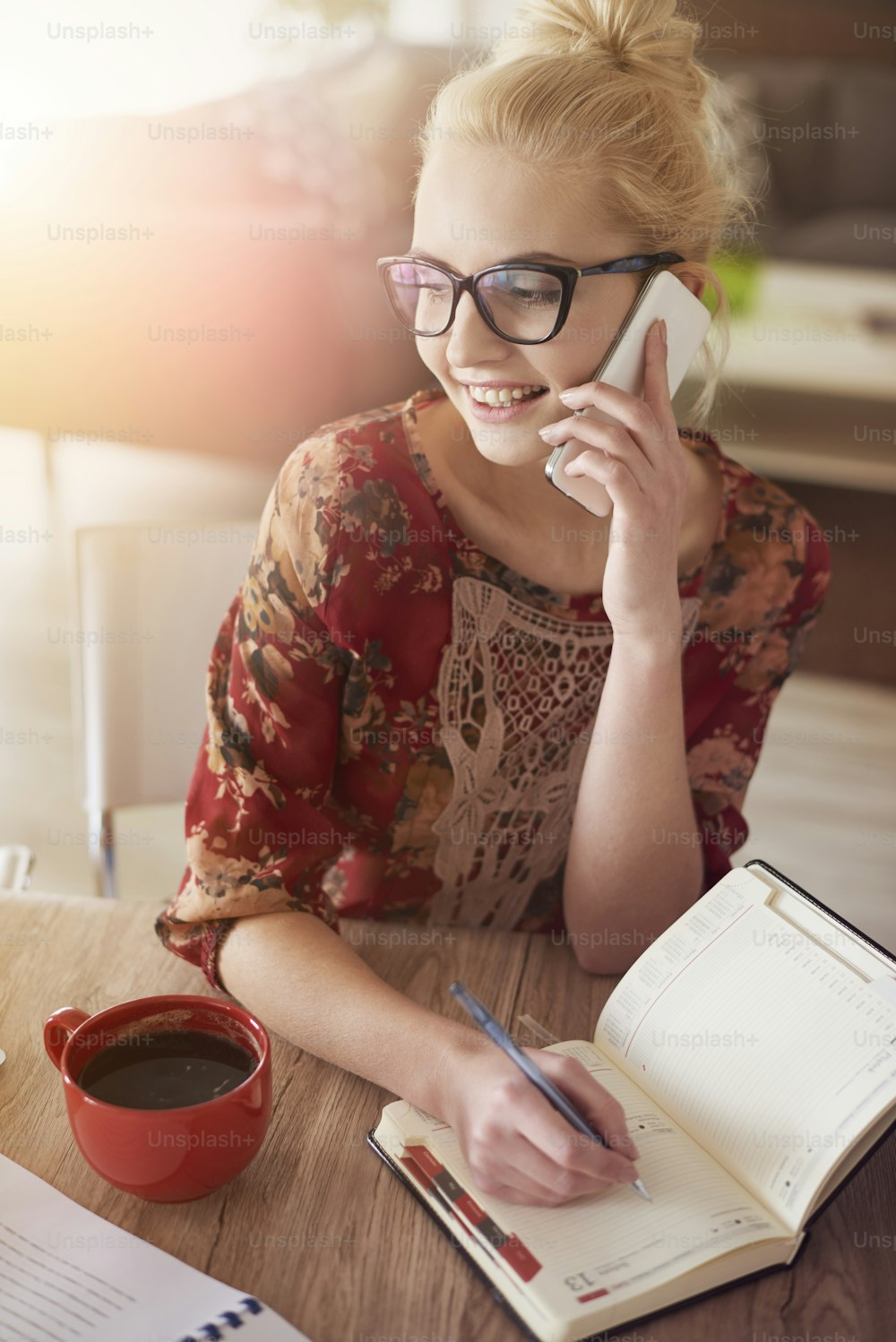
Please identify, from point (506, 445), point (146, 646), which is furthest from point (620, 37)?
point (146, 646)

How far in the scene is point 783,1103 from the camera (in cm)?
73

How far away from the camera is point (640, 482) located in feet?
3.35

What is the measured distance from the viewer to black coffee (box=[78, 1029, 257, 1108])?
700 millimetres

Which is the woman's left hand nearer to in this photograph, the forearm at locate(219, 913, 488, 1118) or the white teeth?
the white teeth

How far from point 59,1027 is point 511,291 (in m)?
0.64

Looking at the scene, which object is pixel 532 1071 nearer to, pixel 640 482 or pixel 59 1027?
pixel 59 1027

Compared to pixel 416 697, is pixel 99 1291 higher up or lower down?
lower down

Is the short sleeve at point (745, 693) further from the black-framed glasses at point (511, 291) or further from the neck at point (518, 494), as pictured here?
the black-framed glasses at point (511, 291)

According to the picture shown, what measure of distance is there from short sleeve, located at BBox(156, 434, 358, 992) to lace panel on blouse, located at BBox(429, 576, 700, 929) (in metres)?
0.13

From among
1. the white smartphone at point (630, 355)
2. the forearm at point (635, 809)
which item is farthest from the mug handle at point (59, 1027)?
the white smartphone at point (630, 355)

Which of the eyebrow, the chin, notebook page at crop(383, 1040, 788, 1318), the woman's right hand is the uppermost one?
the eyebrow

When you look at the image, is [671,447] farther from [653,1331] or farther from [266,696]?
[653,1331]

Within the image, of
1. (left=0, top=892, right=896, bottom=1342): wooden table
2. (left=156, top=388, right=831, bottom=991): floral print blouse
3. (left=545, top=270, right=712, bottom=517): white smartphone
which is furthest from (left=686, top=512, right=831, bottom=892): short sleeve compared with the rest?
(left=0, top=892, right=896, bottom=1342): wooden table

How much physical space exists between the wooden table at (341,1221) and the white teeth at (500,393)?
0.49m
